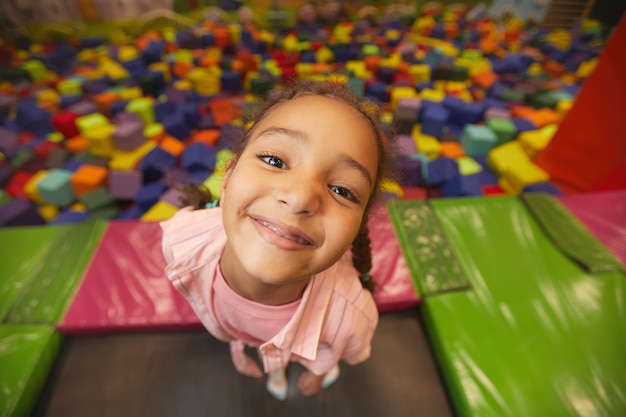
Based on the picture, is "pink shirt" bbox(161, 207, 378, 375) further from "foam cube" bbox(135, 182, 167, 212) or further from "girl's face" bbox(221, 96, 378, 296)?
"foam cube" bbox(135, 182, 167, 212)

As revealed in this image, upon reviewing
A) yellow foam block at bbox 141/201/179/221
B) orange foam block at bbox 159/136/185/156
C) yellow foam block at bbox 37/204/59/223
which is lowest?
yellow foam block at bbox 37/204/59/223

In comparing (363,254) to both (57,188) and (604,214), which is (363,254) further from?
(57,188)

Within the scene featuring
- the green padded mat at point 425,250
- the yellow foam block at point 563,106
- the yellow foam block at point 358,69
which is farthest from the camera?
the yellow foam block at point 358,69

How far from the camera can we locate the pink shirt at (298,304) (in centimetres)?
74

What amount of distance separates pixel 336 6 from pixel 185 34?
7.50ft

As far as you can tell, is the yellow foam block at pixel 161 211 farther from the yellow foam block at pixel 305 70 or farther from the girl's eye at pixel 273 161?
the yellow foam block at pixel 305 70

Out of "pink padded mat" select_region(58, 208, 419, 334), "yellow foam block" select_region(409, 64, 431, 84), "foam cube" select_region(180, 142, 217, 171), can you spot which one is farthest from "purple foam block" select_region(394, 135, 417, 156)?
"foam cube" select_region(180, 142, 217, 171)

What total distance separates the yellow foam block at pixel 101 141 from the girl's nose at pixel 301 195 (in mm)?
2166

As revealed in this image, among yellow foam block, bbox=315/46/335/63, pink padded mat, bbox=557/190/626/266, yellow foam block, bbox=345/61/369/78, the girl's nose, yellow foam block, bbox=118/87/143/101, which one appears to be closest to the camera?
the girl's nose

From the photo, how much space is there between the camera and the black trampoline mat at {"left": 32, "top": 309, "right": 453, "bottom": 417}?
100cm

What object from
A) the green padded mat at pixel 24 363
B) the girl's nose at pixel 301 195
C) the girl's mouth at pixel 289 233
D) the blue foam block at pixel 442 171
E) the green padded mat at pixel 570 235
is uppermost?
the girl's nose at pixel 301 195

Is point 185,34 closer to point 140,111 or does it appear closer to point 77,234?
point 140,111

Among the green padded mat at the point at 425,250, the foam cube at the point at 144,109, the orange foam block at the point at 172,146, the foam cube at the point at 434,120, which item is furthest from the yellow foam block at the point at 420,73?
the foam cube at the point at 144,109

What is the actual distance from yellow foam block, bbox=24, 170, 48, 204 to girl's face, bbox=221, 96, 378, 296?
2.03m
